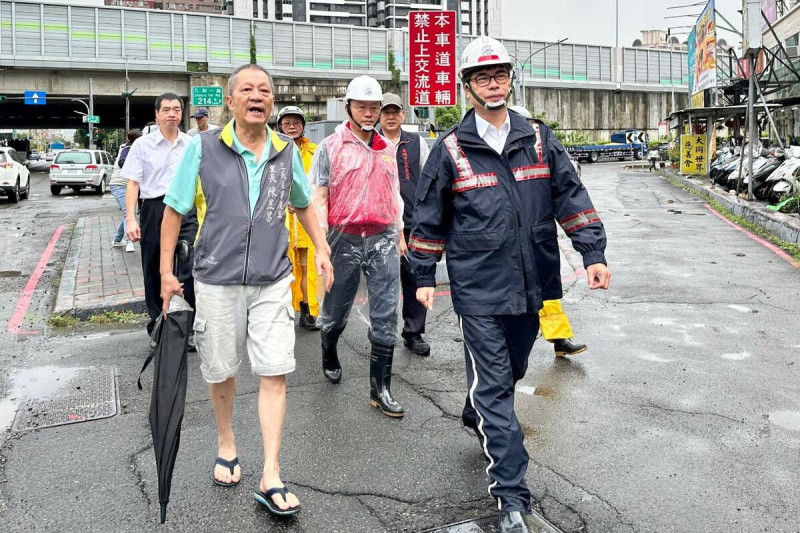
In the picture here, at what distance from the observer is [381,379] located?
4.81m

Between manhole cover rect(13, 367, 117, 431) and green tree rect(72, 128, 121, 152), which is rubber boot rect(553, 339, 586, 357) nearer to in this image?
manhole cover rect(13, 367, 117, 431)

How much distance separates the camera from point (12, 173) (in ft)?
74.1

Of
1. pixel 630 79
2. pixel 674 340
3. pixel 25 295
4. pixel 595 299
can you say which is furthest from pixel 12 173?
pixel 630 79

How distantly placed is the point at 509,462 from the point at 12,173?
22.8 m

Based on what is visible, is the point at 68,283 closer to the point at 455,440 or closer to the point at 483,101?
the point at 455,440

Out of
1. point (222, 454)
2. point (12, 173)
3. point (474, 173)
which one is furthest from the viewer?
point (12, 173)

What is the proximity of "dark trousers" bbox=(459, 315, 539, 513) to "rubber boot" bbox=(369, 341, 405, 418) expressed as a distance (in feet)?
4.10

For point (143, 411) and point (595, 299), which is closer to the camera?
point (143, 411)

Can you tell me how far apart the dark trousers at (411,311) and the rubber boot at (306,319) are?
1.02 m

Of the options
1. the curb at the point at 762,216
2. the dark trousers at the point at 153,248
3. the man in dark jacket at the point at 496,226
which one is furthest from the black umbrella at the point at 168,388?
the curb at the point at 762,216

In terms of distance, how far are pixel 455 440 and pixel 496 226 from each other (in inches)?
55.8

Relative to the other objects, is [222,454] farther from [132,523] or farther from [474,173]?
[474,173]

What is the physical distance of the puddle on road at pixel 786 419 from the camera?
440 cm

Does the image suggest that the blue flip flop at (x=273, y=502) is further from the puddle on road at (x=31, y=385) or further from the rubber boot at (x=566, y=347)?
the rubber boot at (x=566, y=347)
